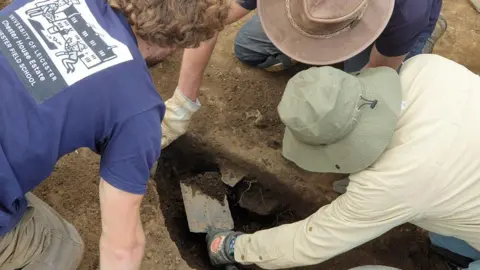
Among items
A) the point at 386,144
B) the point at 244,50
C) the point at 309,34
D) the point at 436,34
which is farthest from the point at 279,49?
the point at 436,34

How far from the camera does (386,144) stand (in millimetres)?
2199

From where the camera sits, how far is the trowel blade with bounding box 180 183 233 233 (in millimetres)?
3322

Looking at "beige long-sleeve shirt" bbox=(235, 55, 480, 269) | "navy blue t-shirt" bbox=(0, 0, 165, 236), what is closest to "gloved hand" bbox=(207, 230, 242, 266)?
"beige long-sleeve shirt" bbox=(235, 55, 480, 269)

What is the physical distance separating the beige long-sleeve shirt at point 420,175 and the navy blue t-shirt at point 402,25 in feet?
0.72

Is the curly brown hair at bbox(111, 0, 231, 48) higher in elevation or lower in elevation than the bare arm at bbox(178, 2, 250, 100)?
higher

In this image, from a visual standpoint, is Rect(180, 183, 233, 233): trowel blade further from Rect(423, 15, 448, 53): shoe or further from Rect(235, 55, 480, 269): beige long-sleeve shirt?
Rect(423, 15, 448, 53): shoe

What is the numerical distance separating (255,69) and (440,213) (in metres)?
1.61

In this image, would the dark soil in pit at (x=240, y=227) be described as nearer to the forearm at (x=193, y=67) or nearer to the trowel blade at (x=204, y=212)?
the trowel blade at (x=204, y=212)

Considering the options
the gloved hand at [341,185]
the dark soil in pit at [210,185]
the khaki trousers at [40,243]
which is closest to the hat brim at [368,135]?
the gloved hand at [341,185]

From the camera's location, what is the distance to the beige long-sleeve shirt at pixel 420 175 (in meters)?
2.19

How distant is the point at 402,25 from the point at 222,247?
142cm

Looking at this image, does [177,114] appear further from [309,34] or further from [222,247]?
[309,34]

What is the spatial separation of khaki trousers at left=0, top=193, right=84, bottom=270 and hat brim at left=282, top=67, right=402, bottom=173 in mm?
1076

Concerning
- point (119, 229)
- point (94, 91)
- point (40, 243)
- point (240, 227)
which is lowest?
point (240, 227)
